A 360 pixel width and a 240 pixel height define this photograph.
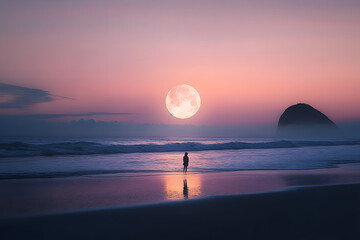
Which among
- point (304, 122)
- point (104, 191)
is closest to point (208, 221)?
point (104, 191)

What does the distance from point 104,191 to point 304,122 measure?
165822 millimetres

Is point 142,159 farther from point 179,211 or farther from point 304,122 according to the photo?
point 304,122

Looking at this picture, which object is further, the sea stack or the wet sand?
the sea stack

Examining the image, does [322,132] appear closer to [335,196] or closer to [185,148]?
[185,148]

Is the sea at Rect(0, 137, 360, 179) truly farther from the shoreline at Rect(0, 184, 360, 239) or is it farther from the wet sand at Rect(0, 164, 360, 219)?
the shoreline at Rect(0, 184, 360, 239)

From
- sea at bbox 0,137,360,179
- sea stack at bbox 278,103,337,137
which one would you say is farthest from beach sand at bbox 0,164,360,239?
sea stack at bbox 278,103,337,137

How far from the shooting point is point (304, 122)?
15988 cm

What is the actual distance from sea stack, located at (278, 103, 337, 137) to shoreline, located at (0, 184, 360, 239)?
14756 centimetres

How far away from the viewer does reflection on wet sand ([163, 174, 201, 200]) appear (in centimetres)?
992

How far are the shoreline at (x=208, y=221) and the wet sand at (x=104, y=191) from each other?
33.5 inches

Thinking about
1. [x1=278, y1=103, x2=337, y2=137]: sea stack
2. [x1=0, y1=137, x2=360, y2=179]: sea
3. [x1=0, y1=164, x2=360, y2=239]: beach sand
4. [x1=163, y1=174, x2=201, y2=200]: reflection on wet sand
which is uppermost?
[x1=0, y1=164, x2=360, y2=239]: beach sand

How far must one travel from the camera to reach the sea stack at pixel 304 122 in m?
150

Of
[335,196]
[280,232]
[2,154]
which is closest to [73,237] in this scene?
[280,232]

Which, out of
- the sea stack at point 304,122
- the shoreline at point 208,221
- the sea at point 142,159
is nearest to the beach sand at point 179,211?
the shoreline at point 208,221
